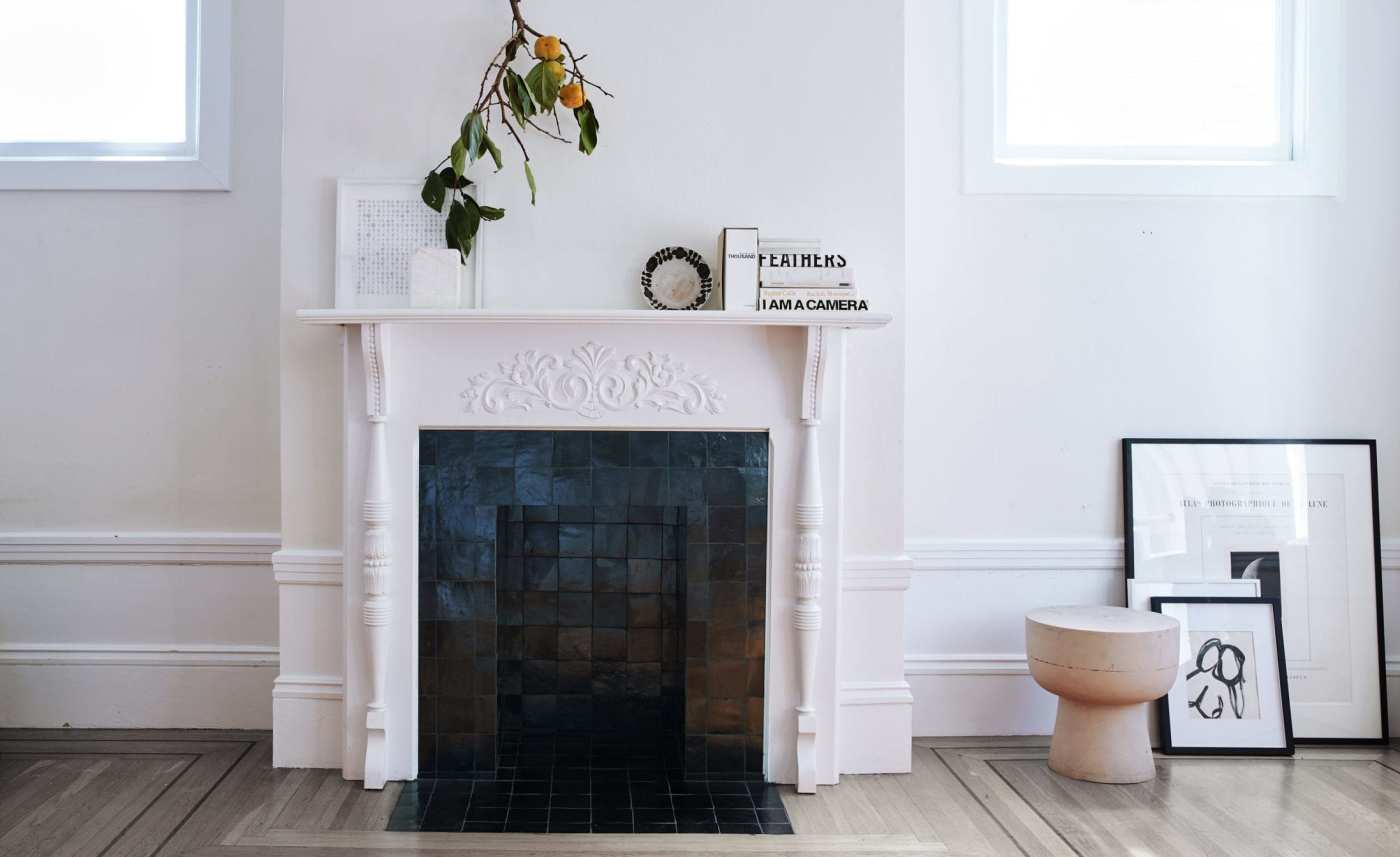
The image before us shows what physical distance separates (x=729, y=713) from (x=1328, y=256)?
2340 millimetres

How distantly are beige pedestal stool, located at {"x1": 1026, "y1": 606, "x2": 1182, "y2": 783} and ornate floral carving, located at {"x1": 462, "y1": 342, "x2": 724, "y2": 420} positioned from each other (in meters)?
1.12

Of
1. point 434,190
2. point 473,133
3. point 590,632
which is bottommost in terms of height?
point 590,632

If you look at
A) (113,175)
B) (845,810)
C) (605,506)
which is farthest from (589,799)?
(113,175)

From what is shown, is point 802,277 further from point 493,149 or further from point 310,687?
point 310,687

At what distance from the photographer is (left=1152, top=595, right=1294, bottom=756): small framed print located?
111 inches

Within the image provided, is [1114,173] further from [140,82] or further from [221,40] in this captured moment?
[140,82]

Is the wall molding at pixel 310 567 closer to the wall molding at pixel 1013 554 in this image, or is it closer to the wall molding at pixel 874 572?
the wall molding at pixel 874 572

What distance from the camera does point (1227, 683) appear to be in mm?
2891

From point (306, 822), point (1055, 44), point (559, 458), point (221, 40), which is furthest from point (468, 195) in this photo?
point (1055, 44)

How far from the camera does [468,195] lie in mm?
2580

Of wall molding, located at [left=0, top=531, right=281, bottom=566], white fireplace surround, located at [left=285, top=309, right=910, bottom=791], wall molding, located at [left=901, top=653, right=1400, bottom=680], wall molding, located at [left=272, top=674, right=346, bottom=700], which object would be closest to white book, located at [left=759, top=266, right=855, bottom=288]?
white fireplace surround, located at [left=285, top=309, right=910, bottom=791]

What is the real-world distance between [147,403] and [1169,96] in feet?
11.0

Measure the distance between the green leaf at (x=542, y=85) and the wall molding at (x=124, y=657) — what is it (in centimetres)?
188

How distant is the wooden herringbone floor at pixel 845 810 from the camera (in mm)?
2230
